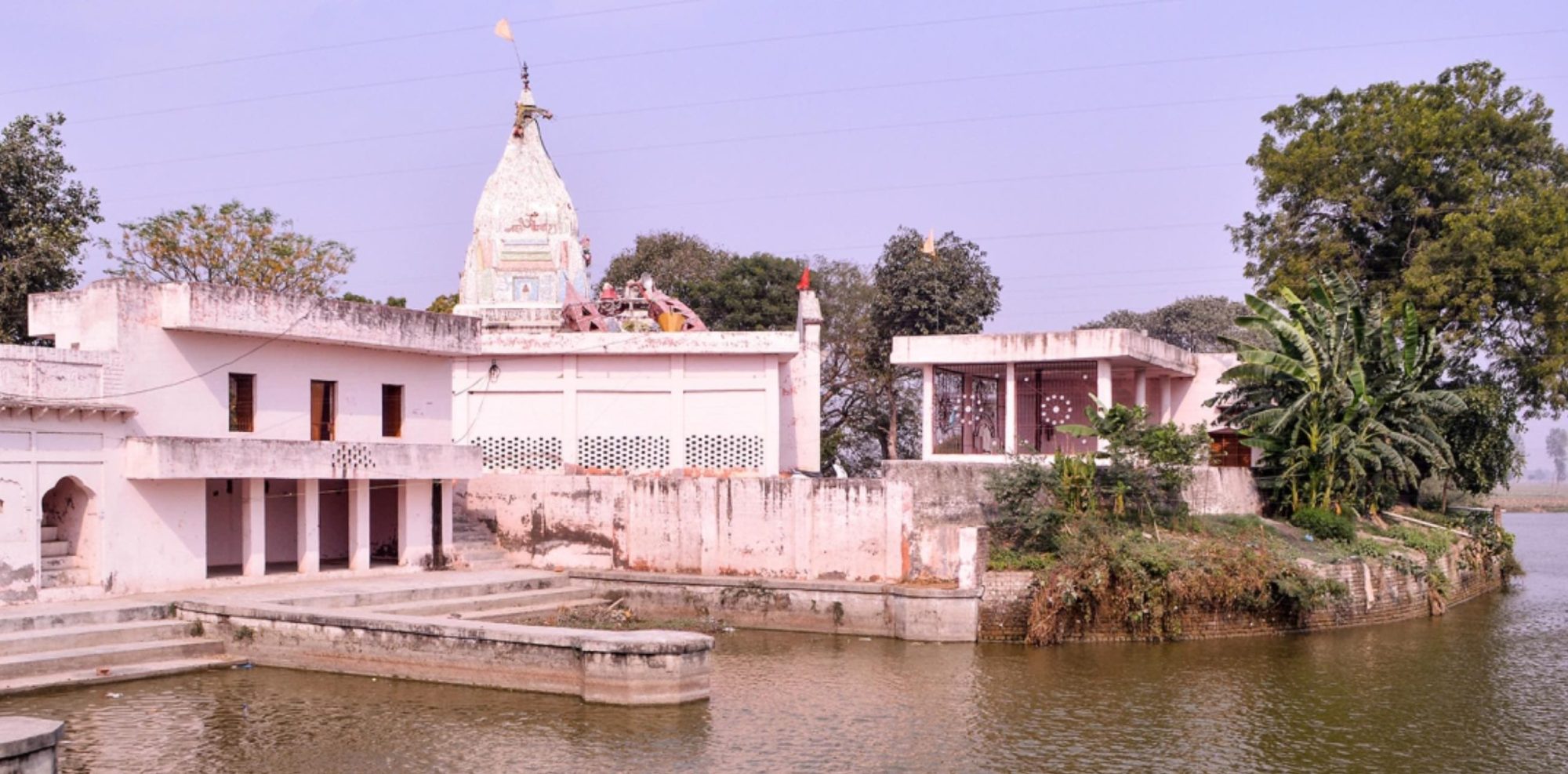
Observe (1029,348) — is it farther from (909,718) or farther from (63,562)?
(63,562)

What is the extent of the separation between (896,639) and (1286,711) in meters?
6.26

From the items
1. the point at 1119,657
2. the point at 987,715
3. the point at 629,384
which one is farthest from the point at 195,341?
the point at 1119,657

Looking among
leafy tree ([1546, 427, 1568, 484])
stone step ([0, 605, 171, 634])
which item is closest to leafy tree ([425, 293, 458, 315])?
stone step ([0, 605, 171, 634])

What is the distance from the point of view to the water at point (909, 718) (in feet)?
43.0

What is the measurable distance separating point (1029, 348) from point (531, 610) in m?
10.2

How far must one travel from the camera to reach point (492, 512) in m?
24.9

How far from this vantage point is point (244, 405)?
21.2m

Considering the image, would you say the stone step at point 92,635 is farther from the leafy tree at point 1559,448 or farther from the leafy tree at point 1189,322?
the leafy tree at point 1559,448

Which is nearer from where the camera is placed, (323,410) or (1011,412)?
(323,410)

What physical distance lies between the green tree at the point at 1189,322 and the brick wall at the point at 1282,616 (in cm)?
2810

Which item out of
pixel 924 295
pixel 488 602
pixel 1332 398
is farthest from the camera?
pixel 924 295

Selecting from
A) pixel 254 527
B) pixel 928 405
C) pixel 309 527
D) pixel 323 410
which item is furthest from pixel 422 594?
pixel 928 405

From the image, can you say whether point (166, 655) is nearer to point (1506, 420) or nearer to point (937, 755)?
point (937, 755)

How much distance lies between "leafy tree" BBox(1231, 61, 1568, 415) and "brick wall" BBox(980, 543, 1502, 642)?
6.02 metres
